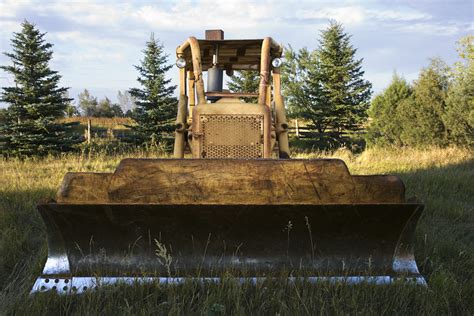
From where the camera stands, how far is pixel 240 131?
3447 millimetres

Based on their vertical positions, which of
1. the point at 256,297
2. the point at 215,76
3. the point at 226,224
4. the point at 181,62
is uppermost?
the point at 181,62

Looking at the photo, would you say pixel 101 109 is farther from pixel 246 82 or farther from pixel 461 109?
pixel 461 109

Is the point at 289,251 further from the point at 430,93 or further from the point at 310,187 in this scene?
the point at 430,93

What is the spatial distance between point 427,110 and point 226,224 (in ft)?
53.8

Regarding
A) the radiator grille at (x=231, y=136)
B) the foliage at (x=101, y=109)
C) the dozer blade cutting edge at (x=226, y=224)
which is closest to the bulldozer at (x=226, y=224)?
the dozer blade cutting edge at (x=226, y=224)

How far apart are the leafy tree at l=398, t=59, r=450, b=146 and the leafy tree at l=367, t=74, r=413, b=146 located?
29.6 inches

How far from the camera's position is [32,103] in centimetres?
1638

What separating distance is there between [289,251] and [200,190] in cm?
81

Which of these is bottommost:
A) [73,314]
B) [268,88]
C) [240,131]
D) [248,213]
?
[73,314]

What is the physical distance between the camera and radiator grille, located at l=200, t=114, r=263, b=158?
11.3ft

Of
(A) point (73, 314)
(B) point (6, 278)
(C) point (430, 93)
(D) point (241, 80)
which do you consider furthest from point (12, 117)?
(C) point (430, 93)

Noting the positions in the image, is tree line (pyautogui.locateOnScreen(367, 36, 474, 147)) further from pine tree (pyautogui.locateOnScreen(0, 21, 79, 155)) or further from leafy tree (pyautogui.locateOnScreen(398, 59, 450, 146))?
pine tree (pyautogui.locateOnScreen(0, 21, 79, 155))

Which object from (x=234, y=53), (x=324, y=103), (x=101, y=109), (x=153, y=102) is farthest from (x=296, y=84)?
(x=101, y=109)

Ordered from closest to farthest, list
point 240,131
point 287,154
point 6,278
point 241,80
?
point 6,278
point 240,131
point 287,154
point 241,80
